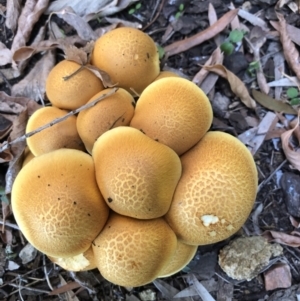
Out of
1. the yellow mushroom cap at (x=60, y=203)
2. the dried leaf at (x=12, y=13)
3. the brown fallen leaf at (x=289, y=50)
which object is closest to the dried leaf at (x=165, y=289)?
the yellow mushroom cap at (x=60, y=203)

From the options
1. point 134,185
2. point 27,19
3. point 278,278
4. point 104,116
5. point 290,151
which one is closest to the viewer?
point 134,185


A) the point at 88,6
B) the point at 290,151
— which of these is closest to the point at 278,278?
the point at 290,151

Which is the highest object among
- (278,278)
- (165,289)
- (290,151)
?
(290,151)

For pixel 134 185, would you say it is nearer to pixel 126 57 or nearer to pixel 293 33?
pixel 126 57

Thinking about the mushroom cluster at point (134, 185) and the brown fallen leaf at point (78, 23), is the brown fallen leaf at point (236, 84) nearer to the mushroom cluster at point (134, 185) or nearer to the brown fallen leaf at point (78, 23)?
the mushroom cluster at point (134, 185)

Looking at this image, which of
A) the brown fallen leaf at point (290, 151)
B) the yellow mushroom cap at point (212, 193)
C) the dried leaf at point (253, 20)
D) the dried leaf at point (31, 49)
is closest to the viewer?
the yellow mushroom cap at point (212, 193)

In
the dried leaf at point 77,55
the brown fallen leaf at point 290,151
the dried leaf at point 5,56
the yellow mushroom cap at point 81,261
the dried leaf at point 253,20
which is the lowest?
Result: the yellow mushroom cap at point 81,261

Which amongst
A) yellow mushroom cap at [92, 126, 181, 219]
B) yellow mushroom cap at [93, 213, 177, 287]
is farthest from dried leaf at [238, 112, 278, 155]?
yellow mushroom cap at [93, 213, 177, 287]
